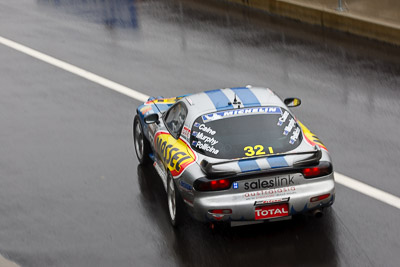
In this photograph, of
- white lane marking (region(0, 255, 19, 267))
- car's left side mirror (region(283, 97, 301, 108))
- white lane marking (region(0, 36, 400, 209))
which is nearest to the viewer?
white lane marking (region(0, 255, 19, 267))

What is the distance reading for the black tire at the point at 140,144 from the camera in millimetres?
12192

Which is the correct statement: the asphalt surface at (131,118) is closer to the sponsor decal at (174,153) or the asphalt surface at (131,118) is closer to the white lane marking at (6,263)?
the white lane marking at (6,263)

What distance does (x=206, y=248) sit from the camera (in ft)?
32.3

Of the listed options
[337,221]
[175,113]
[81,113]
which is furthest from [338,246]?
[81,113]

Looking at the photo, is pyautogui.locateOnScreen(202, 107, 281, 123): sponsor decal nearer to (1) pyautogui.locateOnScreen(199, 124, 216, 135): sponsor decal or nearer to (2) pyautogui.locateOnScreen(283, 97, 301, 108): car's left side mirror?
(1) pyautogui.locateOnScreen(199, 124, 216, 135): sponsor decal

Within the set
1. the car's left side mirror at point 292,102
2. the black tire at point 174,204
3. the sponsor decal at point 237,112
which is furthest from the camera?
the car's left side mirror at point 292,102

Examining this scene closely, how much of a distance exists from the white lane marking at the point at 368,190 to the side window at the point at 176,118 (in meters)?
2.34

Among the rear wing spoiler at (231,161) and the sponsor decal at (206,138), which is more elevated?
the sponsor decal at (206,138)

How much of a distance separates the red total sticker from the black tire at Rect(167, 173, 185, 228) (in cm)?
104

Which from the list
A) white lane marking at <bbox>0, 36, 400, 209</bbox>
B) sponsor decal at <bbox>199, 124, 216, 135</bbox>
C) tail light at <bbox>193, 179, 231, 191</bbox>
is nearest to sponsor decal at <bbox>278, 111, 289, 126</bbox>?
sponsor decal at <bbox>199, 124, 216, 135</bbox>

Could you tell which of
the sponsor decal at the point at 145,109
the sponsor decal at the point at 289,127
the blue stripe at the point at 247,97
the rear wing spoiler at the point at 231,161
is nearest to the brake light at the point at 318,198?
the rear wing spoiler at the point at 231,161

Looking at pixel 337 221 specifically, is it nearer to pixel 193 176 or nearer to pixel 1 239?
pixel 193 176

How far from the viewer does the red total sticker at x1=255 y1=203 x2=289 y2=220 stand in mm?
9555

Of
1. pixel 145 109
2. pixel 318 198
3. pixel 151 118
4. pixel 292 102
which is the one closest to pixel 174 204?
pixel 151 118
